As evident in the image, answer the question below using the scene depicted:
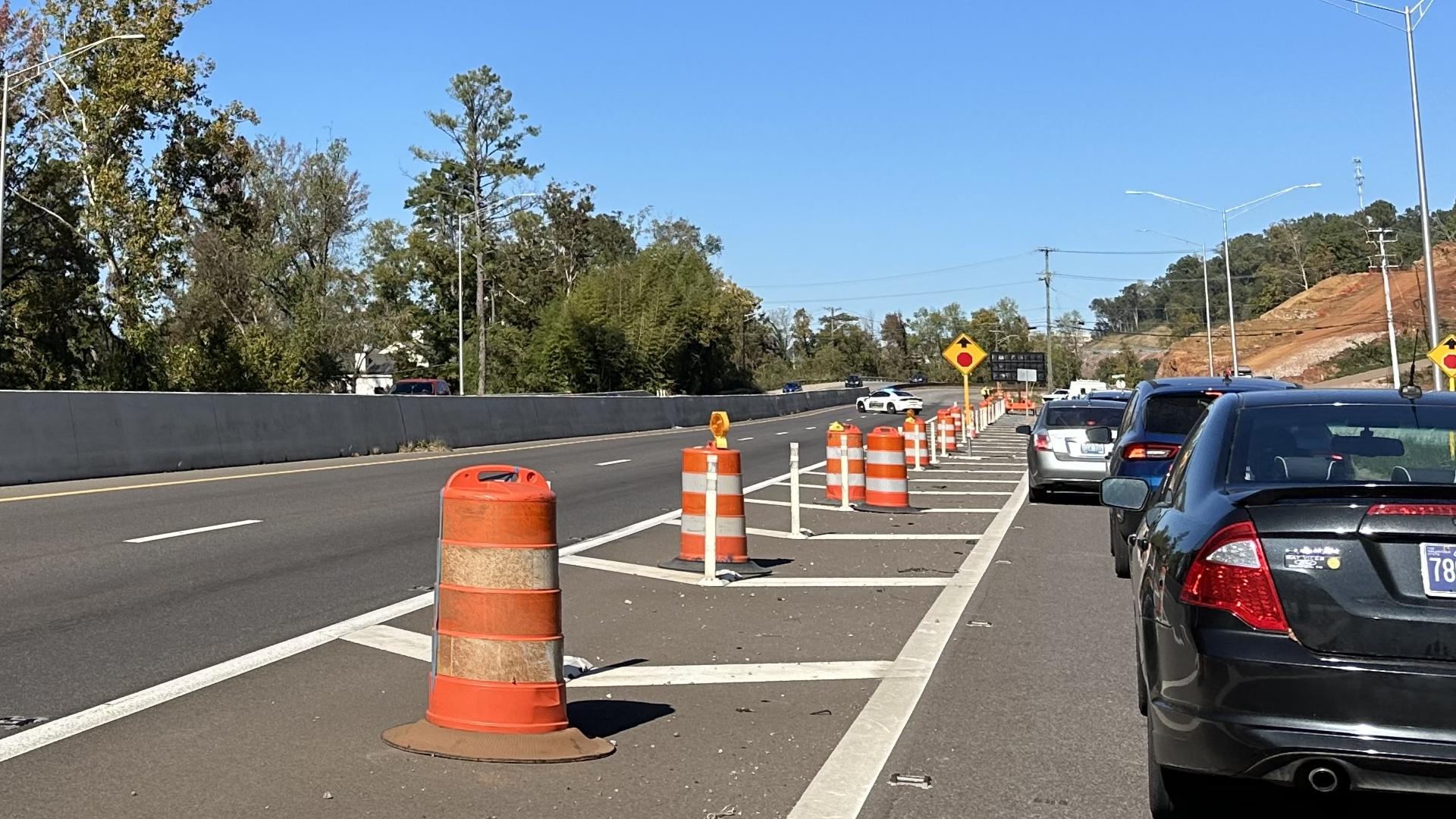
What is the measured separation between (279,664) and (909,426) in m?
19.1

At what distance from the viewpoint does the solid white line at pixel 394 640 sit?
7.74 meters

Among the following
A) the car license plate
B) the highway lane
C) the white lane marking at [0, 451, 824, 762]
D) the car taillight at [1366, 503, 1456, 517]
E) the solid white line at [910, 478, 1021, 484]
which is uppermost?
the car taillight at [1366, 503, 1456, 517]

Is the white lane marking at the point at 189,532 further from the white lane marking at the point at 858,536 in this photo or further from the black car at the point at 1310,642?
the black car at the point at 1310,642

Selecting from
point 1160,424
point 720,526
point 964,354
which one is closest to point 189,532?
point 720,526

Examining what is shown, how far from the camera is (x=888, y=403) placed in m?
76.9

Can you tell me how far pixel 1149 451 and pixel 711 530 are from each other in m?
4.53

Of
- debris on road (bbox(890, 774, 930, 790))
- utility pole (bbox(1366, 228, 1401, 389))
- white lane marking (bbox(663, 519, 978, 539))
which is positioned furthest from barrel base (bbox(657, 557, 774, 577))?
utility pole (bbox(1366, 228, 1401, 389))

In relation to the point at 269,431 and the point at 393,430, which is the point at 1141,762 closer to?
the point at 269,431

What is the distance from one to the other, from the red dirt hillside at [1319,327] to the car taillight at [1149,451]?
254 feet

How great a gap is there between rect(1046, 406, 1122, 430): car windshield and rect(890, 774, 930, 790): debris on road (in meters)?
13.5

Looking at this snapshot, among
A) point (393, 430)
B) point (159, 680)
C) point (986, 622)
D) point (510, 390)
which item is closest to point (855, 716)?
point (986, 622)

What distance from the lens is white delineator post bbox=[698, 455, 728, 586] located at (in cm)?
1063

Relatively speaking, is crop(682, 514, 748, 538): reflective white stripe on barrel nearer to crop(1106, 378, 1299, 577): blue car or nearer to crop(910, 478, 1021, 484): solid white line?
crop(1106, 378, 1299, 577): blue car

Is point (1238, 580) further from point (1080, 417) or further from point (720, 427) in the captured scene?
point (1080, 417)
